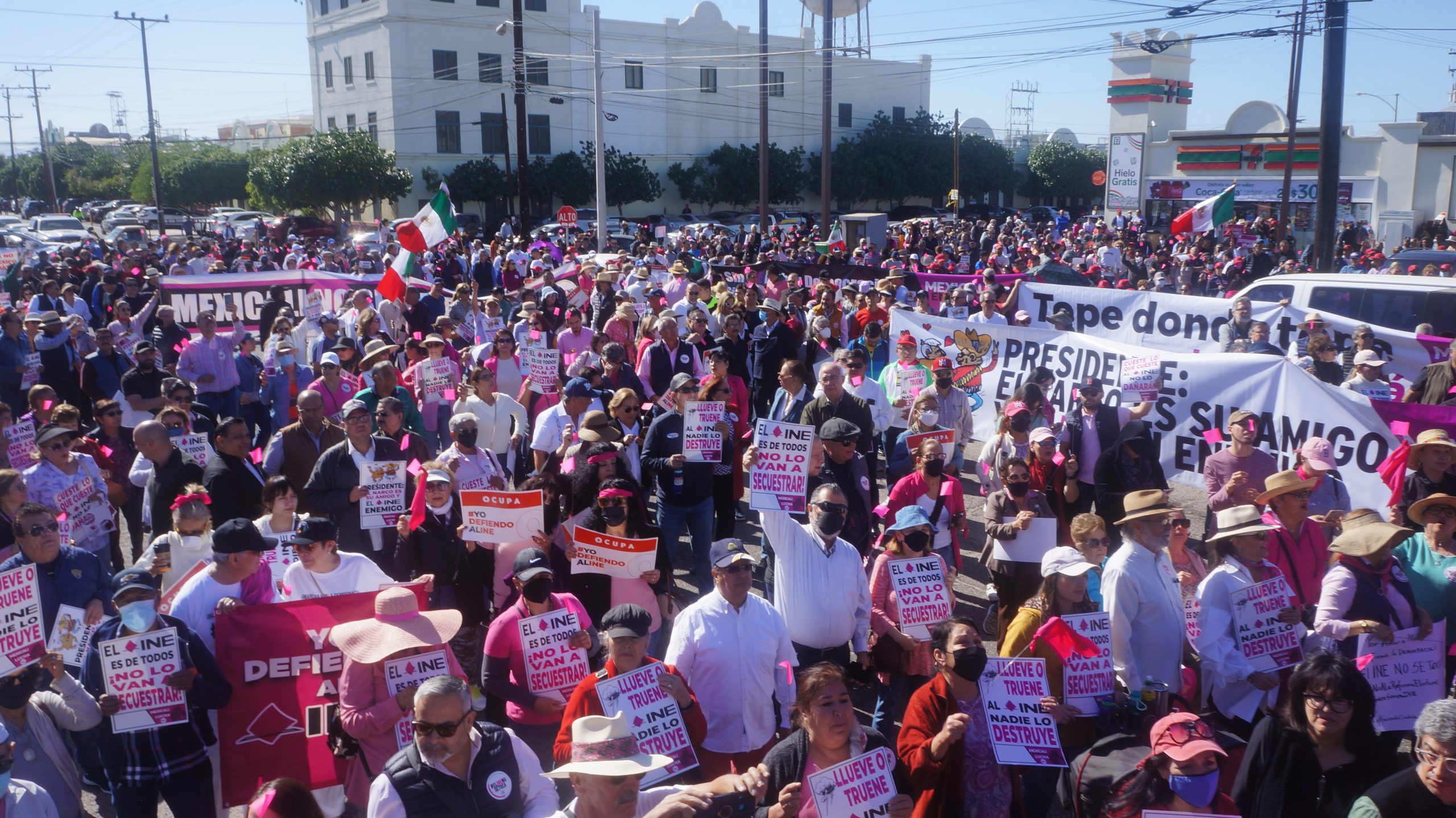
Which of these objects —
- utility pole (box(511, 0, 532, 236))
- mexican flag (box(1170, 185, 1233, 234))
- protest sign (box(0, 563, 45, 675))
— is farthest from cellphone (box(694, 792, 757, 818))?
utility pole (box(511, 0, 532, 236))

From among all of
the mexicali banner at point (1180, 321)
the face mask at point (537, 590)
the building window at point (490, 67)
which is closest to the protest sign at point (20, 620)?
the face mask at point (537, 590)

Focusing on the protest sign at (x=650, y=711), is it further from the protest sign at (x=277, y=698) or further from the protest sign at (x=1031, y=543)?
the protest sign at (x=1031, y=543)

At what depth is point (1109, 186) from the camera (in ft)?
160

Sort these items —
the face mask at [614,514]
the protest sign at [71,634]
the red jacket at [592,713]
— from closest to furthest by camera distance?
the red jacket at [592,713]
the protest sign at [71,634]
the face mask at [614,514]

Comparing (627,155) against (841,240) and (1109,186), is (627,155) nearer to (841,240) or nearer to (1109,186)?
(1109,186)

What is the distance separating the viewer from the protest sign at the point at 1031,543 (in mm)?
6340

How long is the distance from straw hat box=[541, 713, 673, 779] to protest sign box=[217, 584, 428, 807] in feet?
5.88

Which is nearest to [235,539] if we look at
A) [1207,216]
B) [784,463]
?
[784,463]

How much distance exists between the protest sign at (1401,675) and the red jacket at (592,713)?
3.06m

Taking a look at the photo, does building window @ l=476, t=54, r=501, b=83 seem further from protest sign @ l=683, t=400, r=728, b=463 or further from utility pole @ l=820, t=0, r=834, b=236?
protest sign @ l=683, t=400, r=728, b=463

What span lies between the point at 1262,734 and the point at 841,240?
87.3 feet

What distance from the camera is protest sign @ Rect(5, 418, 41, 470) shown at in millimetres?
7941

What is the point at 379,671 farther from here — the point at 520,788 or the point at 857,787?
the point at 857,787

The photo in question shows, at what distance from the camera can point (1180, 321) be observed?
1230 centimetres
